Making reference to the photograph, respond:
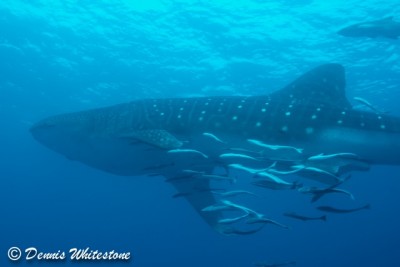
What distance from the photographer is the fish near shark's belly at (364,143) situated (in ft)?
19.3

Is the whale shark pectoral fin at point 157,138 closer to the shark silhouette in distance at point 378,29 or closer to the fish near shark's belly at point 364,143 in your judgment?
the fish near shark's belly at point 364,143

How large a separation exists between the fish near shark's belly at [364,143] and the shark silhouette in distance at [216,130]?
14 millimetres

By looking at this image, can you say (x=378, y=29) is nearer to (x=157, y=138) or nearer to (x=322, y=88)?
(x=322, y=88)

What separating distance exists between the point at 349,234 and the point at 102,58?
99.4 m

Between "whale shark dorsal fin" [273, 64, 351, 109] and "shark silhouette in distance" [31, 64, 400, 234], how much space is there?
19 mm

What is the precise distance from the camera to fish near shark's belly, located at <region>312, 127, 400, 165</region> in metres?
5.89

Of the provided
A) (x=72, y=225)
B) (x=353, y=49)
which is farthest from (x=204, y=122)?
(x=72, y=225)

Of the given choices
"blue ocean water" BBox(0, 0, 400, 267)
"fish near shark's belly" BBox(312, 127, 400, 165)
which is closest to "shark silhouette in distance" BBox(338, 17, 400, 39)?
"blue ocean water" BBox(0, 0, 400, 267)

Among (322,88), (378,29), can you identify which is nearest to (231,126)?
(322,88)

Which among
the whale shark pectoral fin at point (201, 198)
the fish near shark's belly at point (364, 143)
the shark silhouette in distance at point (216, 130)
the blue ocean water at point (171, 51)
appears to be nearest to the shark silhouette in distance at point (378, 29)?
the shark silhouette in distance at point (216, 130)

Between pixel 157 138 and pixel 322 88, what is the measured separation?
3.41m

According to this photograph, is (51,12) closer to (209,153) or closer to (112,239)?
(209,153)

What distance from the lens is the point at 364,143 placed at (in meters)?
6.06

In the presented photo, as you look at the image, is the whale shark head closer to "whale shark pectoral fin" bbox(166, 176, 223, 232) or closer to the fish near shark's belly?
the fish near shark's belly
